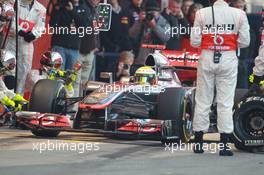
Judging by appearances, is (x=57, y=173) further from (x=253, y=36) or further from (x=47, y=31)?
(x=253, y=36)

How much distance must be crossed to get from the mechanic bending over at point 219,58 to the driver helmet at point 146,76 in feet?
4.90

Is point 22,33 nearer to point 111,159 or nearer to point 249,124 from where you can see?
point 249,124

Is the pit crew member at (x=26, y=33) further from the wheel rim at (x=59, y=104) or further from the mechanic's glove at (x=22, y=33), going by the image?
the wheel rim at (x=59, y=104)

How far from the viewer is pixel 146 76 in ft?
39.6

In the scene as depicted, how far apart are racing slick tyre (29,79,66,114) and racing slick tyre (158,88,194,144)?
1492 mm

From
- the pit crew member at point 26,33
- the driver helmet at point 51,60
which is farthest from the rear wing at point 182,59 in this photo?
the pit crew member at point 26,33

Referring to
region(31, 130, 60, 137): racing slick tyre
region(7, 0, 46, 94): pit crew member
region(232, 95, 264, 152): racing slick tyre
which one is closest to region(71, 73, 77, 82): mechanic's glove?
region(7, 0, 46, 94): pit crew member

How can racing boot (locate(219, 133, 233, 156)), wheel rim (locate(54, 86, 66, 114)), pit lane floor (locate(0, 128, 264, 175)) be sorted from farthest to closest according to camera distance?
wheel rim (locate(54, 86, 66, 114)) → racing boot (locate(219, 133, 233, 156)) → pit lane floor (locate(0, 128, 264, 175))

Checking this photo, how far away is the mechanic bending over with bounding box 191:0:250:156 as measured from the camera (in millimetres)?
10516

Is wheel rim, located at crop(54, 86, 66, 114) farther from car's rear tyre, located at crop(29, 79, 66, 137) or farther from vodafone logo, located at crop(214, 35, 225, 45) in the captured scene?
vodafone logo, located at crop(214, 35, 225, 45)

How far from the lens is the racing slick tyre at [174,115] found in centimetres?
1115

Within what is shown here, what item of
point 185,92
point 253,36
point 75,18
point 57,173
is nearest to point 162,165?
point 57,173

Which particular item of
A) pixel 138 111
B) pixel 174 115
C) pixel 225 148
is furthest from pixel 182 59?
pixel 225 148

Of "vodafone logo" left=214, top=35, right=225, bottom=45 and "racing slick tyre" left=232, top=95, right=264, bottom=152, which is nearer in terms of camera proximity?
"vodafone logo" left=214, top=35, right=225, bottom=45
